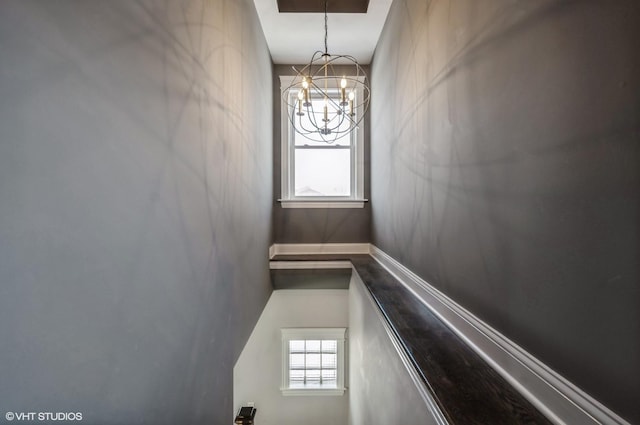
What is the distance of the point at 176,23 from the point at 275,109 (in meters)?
2.69

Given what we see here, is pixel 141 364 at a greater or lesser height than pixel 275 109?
lesser

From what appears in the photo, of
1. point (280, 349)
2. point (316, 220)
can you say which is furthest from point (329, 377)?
point (316, 220)

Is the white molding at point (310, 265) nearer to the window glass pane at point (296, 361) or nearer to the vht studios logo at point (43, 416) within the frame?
the window glass pane at point (296, 361)

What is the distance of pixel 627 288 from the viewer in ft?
1.89

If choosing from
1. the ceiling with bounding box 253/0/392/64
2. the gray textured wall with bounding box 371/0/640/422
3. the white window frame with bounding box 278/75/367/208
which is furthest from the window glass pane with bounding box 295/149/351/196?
the gray textured wall with bounding box 371/0/640/422

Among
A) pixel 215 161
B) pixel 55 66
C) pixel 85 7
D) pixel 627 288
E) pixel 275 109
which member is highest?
pixel 275 109

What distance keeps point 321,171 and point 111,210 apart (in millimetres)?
3194

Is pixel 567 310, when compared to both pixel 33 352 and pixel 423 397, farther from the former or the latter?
pixel 33 352

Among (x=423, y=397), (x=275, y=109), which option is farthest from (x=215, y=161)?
(x=275, y=109)

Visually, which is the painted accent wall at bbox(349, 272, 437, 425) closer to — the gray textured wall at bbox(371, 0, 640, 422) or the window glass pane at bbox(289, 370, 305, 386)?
the gray textured wall at bbox(371, 0, 640, 422)

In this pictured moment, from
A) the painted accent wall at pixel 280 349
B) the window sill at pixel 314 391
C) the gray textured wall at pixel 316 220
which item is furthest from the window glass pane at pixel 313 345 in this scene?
the gray textured wall at pixel 316 220

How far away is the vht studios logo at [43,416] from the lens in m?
0.57

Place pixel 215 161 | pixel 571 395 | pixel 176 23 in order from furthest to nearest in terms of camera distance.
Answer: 1. pixel 215 161
2. pixel 176 23
3. pixel 571 395

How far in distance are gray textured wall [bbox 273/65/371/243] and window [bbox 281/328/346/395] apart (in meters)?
1.34
